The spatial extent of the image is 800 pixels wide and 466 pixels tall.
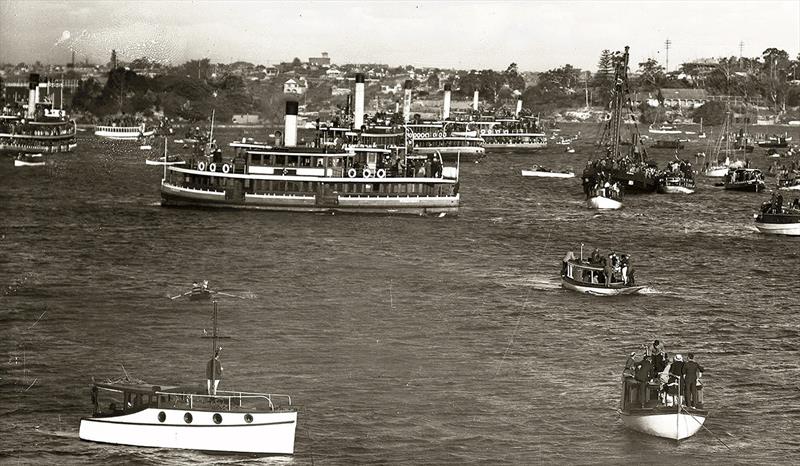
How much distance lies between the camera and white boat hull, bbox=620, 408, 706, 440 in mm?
43625

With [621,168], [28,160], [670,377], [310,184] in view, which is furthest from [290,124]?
[670,377]

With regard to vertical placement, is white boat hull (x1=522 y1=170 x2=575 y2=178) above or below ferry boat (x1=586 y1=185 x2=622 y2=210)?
below

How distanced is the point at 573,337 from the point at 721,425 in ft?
50.9

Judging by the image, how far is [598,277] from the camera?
241 ft

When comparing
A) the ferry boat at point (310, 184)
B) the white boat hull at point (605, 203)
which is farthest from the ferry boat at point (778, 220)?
the ferry boat at point (310, 184)

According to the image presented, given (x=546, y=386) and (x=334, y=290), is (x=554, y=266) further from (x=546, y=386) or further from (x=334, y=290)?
(x=546, y=386)

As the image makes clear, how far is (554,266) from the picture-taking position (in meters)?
88.2

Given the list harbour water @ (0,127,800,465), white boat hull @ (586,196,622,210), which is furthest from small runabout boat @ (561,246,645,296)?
white boat hull @ (586,196,622,210)

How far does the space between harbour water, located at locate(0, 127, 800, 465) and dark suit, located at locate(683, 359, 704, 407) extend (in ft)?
4.99

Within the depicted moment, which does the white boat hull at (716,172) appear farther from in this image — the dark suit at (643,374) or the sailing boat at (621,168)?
the dark suit at (643,374)

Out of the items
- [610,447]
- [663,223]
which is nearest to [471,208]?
[663,223]

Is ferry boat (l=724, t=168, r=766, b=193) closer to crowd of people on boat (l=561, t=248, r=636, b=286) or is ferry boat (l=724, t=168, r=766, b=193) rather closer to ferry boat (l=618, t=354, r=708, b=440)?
crowd of people on boat (l=561, t=248, r=636, b=286)

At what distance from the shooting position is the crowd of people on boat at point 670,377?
43.2m

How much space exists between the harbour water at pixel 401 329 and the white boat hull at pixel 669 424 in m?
0.40
